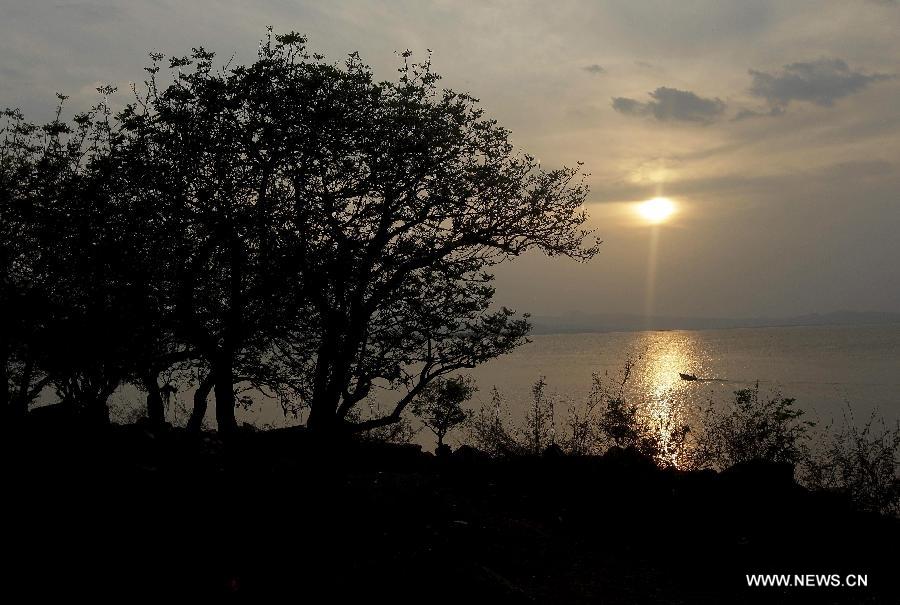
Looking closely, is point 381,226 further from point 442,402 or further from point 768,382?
point 768,382

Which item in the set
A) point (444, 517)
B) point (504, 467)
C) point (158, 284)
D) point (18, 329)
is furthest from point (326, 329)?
point (18, 329)

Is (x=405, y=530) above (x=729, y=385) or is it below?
below

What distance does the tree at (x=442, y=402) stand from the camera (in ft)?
103

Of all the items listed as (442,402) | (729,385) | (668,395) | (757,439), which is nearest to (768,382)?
(729,385)

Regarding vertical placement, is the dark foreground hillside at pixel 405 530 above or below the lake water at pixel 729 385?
below

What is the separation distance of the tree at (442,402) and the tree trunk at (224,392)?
42.7 ft

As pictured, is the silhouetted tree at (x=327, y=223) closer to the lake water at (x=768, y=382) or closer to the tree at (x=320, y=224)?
the tree at (x=320, y=224)

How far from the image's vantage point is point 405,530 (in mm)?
10914

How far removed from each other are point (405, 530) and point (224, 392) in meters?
9.81

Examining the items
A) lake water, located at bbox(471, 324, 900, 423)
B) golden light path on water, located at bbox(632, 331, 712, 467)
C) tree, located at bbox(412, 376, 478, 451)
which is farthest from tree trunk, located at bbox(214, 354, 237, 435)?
lake water, located at bbox(471, 324, 900, 423)

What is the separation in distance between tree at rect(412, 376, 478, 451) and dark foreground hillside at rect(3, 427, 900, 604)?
578 inches

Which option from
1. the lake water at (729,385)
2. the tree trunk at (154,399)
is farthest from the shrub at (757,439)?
the lake water at (729,385)

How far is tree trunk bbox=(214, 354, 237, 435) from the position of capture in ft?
60.0

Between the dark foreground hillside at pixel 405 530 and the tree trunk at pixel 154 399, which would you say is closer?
the dark foreground hillside at pixel 405 530
